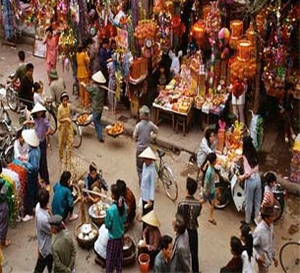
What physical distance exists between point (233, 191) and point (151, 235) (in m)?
2.28

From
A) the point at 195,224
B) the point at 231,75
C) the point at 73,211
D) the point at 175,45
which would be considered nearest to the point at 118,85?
the point at 175,45

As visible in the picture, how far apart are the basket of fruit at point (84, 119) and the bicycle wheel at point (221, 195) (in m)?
3.54

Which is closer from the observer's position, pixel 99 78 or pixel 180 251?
pixel 180 251

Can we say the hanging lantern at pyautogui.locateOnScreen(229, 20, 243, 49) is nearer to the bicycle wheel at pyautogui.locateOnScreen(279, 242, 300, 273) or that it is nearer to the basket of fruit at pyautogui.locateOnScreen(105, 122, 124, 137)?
the basket of fruit at pyautogui.locateOnScreen(105, 122, 124, 137)

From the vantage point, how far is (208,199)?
11.8m

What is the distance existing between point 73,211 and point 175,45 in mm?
4678

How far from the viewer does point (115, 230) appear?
10.2 m

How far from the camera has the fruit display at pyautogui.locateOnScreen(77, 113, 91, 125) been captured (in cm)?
1461

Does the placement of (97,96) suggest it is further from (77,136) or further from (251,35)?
(251,35)

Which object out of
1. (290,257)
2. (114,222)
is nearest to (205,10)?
(290,257)

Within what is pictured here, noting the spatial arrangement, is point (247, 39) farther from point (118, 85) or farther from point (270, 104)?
point (118, 85)

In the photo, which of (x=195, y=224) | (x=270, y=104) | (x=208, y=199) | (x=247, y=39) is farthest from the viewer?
(x=270, y=104)

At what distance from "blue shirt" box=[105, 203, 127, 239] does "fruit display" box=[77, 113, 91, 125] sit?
184 inches

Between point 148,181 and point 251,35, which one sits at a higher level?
point 251,35
